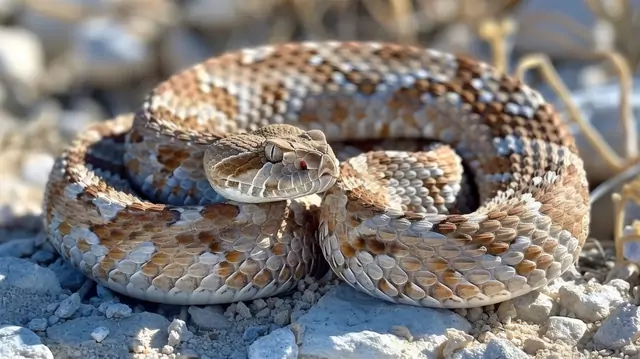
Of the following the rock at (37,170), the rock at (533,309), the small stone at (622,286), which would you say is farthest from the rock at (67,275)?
the small stone at (622,286)

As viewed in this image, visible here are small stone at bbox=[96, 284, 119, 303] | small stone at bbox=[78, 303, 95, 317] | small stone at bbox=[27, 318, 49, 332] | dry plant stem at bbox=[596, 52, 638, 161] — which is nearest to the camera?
small stone at bbox=[27, 318, 49, 332]

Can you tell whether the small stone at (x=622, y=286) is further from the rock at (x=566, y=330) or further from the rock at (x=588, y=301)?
the rock at (x=566, y=330)

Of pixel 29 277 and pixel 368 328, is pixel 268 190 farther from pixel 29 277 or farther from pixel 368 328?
pixel 29 277

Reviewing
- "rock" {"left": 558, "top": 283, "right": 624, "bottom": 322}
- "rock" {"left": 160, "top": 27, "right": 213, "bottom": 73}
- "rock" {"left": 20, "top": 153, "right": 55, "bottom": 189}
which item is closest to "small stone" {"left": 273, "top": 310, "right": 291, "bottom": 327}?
"rock" {"left": 558, "top": 283, "right": 624, "bottom": 322}

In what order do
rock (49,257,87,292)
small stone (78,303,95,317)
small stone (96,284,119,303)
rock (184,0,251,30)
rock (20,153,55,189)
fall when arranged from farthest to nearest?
rock (184,0,251,30) → rock (20,153,55,189) → rock (49,257,87,292) → small stone (96,284,119,303) → small stone (78,303,95,317)

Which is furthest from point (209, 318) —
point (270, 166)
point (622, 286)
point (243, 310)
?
point (622, 286)

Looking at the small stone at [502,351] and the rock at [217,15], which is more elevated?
the rock at [217,15]

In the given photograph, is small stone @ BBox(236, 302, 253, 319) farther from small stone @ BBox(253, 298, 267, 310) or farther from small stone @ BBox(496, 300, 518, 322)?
small stone @ BBox(496, 300, 518, 322)
